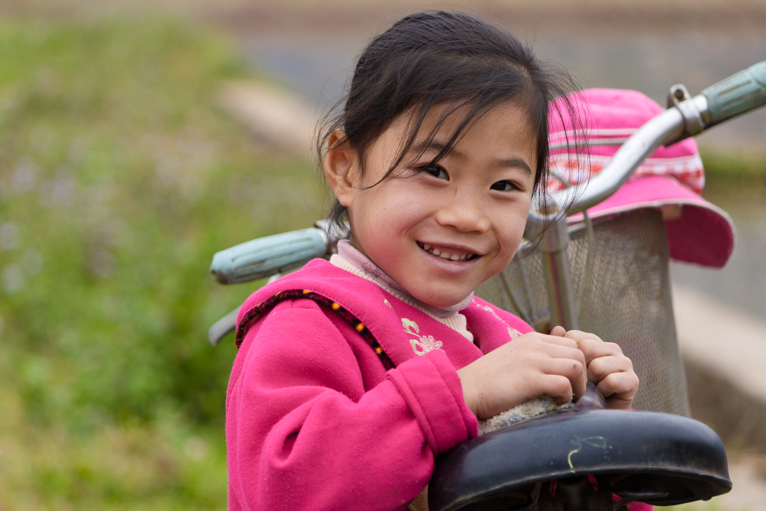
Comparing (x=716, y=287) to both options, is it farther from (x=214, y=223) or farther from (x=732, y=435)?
(x=214, y=223)

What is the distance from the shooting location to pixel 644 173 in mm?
1655

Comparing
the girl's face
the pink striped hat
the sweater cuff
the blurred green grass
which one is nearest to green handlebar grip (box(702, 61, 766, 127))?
the pink striped hat

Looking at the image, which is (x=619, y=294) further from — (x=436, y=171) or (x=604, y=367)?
(x=436, y=171)

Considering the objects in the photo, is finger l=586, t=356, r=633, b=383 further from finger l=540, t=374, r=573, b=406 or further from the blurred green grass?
the blurred green grass

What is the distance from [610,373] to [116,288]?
9.90 ft

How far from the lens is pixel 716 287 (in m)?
4.52

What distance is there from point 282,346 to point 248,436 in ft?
0.35

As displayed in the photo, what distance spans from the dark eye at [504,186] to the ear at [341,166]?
8.0 inches

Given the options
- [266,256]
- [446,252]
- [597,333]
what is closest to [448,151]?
[446,252]

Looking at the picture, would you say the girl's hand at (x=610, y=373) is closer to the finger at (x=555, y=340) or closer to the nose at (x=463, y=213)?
the finger at (x=555, y=340)

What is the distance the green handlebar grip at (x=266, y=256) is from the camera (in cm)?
139

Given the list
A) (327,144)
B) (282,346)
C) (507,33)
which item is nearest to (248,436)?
(282,346)

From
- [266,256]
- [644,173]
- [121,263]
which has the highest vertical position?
[644,173]

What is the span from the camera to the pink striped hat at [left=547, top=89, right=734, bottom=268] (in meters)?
1.57
